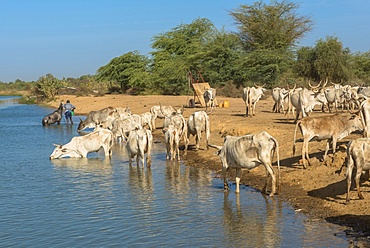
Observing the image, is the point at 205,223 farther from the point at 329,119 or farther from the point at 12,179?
the point at 12,179

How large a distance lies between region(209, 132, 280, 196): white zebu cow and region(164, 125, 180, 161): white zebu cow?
4331mm

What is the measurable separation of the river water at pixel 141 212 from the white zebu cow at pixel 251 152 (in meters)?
0.72

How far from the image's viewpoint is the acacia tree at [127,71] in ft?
195

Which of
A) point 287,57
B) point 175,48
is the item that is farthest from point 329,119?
point 175,48

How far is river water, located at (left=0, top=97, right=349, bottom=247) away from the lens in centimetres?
901

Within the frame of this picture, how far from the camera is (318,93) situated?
2002cm

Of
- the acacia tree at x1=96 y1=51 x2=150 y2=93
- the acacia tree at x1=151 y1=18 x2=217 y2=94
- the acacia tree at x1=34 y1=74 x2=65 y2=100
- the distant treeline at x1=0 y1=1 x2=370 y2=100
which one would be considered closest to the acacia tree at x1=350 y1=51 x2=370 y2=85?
the distant treeline at x1=0 y1=1 x2=370 y2=100

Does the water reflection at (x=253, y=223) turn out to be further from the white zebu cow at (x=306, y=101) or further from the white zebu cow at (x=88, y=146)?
the white zebu cow at (x=306, y=101)

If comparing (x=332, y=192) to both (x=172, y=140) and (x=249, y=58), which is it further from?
(x=249, y=58)

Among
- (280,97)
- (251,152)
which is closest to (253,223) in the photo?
(251,152)

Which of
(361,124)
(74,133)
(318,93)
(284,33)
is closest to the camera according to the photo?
(361,124)

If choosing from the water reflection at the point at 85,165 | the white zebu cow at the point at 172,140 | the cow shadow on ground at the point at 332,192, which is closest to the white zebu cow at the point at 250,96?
the white zebu cow at the point at 172,140

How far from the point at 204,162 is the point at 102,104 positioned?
3210 cm

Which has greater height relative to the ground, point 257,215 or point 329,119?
point 329,119
